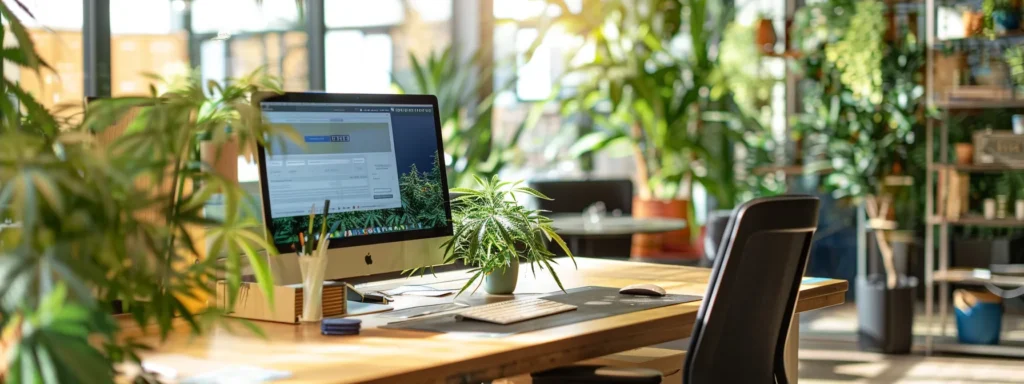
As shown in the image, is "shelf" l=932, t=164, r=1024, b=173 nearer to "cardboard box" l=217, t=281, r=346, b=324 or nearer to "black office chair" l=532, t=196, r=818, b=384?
"black office chair" l=532, t=196, r=818, b=384

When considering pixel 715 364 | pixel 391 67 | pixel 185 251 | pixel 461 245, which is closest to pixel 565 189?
pixel 391 67

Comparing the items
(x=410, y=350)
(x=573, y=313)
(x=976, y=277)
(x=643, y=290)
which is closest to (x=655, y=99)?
(x=976, y=277)

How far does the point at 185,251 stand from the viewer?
118cm

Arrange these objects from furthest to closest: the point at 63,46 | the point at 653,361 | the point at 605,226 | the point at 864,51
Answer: the point at 864,51, the point at 605,226, the point at 63,46, the point at 653,361

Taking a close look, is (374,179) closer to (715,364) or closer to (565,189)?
(715,364)

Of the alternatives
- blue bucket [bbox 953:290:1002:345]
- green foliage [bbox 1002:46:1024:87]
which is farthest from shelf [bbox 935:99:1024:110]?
blue bucket [bbox 953:290:1002:345]

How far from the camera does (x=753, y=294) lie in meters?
2.33

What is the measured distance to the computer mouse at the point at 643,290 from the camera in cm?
273

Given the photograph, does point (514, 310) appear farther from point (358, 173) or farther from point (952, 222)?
point (952, 222)

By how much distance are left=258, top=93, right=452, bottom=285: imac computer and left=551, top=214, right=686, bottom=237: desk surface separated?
2543 mm

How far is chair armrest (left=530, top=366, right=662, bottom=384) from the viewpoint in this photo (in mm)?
2115

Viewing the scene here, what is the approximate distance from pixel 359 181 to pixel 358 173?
0.06 ft

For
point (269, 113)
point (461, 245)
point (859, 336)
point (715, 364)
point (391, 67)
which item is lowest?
point (859, 336)

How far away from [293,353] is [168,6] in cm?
354
